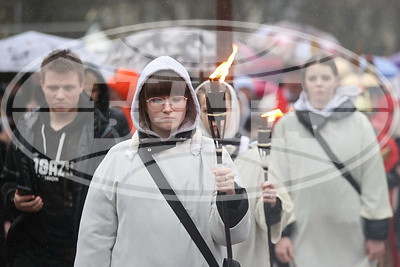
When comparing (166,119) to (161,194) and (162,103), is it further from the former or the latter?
(161,194)

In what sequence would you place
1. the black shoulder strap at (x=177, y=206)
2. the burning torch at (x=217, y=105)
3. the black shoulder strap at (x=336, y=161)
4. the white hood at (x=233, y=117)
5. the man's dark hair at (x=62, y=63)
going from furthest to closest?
the black shoulder strap at (x=336, y=161), the man's dark hair at (x=62, y=63), the white hood at (x=233, y=117), the burning torch at (x=217, y=105), the black shoulder strap at (x=177, y=206)

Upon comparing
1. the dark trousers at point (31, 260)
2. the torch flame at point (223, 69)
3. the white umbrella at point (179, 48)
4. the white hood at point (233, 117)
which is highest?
the white umbrella at point (179, 48)

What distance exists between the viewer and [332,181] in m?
2.85

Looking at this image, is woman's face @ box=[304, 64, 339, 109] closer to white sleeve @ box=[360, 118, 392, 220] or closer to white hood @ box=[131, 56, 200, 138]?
white sleeve @ box=[360, 118, 392, 220]

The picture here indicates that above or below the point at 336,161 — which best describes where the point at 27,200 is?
below

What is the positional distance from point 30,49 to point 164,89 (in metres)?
0.66

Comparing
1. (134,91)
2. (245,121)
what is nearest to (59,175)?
(134,91)

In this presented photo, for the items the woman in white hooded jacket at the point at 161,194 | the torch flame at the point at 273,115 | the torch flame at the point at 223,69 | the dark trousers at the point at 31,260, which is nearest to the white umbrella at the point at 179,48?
the torch flame at the point at 223,69

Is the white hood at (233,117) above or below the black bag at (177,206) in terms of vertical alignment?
above

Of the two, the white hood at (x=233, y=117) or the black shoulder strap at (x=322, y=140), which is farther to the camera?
the black shoulder strap at (x=322, y=140)

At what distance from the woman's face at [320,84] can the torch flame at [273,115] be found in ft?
0.46

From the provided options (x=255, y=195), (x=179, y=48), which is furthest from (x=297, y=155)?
(x=179, y=48)

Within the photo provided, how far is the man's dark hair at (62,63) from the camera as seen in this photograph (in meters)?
2.75

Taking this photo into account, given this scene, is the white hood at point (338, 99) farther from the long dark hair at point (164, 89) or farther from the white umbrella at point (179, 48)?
the long dark hair at point (164, 89)
